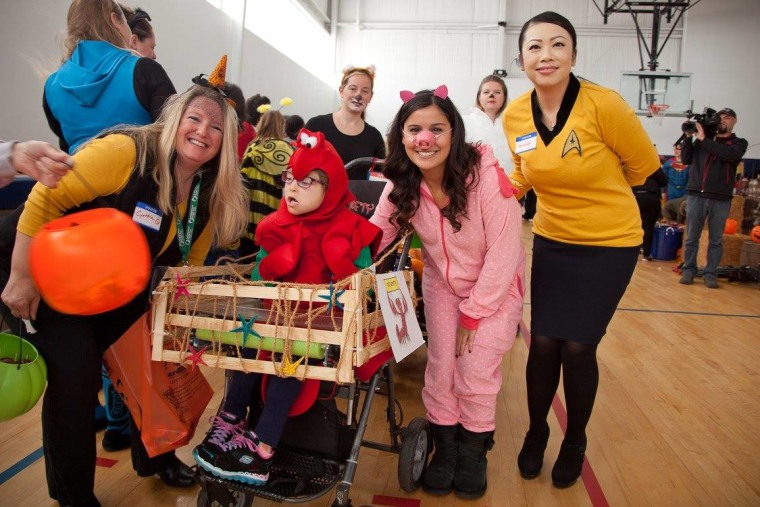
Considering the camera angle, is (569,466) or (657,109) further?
(657,109)

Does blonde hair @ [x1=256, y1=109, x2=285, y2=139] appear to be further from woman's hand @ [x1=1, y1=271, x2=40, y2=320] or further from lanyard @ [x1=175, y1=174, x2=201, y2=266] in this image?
woman's hand @ [x1=1, y1=271, x2=40, y2=320]

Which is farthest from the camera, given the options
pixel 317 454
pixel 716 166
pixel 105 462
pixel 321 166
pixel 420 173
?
pixel 716 166

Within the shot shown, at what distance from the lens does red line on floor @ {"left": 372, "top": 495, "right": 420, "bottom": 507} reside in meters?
1.96

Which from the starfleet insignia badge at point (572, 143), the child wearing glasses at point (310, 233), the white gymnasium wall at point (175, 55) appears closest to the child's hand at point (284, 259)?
the child wearing glasses at point (310, 233)

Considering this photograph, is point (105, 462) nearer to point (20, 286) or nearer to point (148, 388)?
point (148, 388)

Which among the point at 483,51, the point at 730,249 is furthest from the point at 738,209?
the point at 483,51

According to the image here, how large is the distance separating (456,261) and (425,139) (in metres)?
0.43

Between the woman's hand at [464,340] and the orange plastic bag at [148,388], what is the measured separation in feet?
3.00

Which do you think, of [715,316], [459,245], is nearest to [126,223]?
[459,245]

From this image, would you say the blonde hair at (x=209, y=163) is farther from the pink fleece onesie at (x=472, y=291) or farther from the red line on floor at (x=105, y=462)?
the red line on floor at (x=105, y=462)

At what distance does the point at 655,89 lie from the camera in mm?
12859

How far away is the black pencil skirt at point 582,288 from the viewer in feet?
6.59

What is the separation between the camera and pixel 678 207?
9.00 metres

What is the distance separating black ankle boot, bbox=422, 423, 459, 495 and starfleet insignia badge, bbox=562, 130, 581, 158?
1.00m
